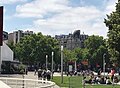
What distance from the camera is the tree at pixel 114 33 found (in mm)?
34156

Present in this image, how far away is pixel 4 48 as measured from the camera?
277 feet

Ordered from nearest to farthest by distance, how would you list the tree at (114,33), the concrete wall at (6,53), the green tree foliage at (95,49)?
the tree at (114,33) → the concrete wall at (6,53) → the green tree foliage at (95,49)

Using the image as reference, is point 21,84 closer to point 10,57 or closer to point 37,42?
point 10,57

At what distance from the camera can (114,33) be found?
34.3 m

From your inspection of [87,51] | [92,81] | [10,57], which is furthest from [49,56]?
[92,81]

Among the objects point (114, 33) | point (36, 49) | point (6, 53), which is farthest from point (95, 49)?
point (114, 33)

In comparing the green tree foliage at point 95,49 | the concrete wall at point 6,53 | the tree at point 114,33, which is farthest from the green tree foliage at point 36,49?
the tree at point 114,33

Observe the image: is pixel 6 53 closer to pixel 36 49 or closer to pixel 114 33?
pixel 36 49

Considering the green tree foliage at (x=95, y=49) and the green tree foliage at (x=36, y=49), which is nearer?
the green tree foliage at (x=36, y=49)

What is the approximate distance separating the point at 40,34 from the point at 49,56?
9.84m

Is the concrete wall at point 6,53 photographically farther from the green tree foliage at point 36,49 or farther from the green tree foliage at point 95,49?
the green tree foliage at point 95,49

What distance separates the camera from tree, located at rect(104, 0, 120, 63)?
3416cm

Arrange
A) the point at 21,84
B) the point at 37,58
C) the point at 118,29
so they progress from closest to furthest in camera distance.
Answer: the point at 21,84 < the point at 118,29 < the point at 37,58

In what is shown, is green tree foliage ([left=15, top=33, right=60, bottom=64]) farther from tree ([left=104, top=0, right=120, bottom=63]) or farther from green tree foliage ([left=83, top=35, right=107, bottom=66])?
tree ([left=104, top=0, right=120, bottom=63])
